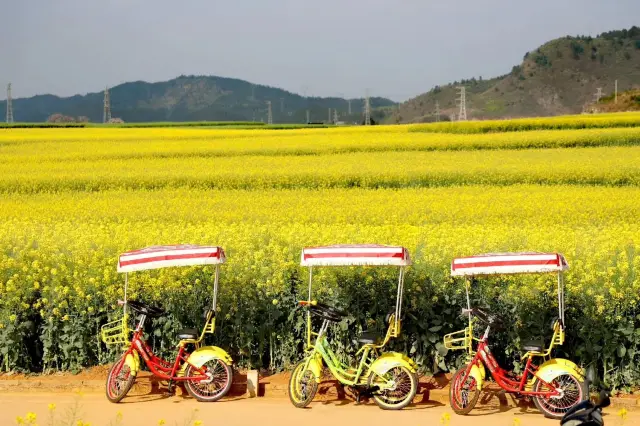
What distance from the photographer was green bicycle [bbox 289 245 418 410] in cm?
855

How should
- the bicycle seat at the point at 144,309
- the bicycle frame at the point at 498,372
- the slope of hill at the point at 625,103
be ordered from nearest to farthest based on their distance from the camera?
the bicycle frame at the point at 498,372
the bicycle seat at the point at 144,309
the slope of hill at the point at 625,103

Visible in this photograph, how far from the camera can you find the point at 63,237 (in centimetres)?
1131

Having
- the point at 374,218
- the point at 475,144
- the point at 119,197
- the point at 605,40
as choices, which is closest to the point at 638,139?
the point at 475,144

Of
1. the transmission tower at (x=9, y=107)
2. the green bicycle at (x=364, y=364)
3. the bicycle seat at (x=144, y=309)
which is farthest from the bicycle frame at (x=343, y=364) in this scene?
the transmission tower at (x=9, y=107)

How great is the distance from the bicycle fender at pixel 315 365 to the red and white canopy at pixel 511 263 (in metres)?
1.85

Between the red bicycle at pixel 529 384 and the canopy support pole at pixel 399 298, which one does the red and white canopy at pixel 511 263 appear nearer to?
the red bicycle at pixel 529 384

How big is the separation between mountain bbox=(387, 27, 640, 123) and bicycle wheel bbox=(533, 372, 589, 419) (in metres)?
135

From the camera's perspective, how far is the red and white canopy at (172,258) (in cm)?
887

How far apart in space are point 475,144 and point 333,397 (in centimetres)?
2253

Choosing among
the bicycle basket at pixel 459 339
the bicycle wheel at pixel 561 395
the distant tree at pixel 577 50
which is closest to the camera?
the bicycle wheel at pixel 561 395

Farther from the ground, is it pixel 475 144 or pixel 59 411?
pixel 475 144

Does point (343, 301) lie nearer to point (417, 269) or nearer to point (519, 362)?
point (417, 269)

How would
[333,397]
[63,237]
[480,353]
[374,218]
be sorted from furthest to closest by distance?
[374,218] < [63,237] < [333,397] < [480,353]

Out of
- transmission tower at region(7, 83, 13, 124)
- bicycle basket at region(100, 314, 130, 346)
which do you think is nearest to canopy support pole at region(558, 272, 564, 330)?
bicycle basket at region(100, 314, 130, 346)
